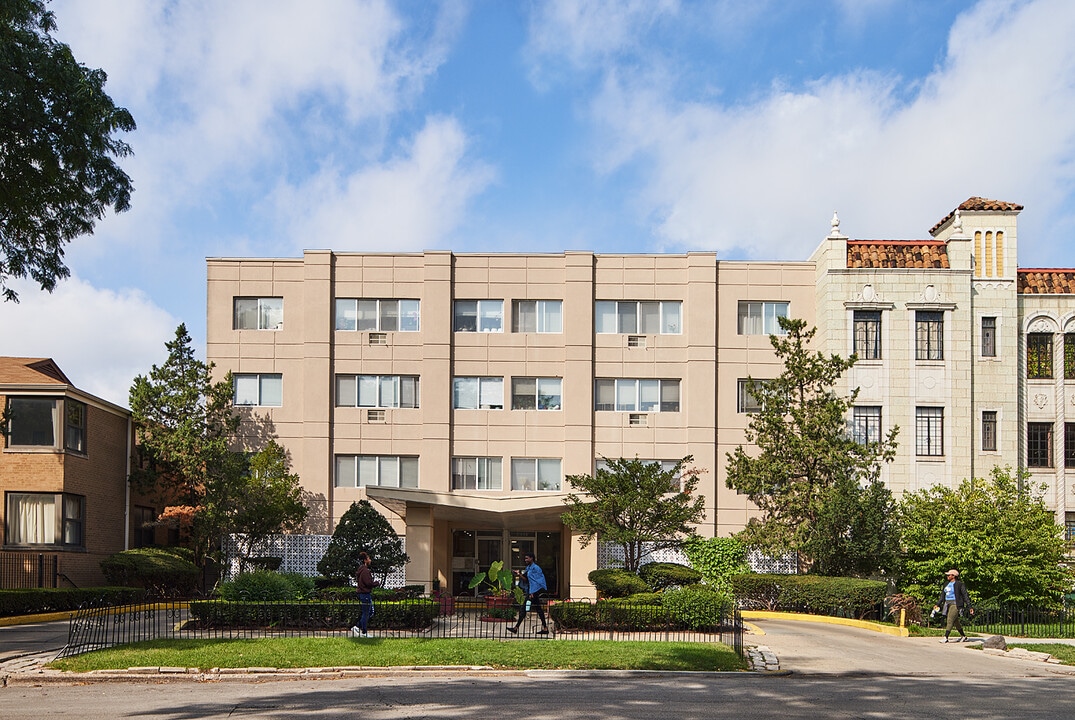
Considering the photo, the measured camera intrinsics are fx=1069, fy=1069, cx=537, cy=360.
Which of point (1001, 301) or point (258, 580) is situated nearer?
point (258, 580)

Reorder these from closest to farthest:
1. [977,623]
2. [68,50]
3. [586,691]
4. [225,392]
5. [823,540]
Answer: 1. [586,691]
2. [68,50]
3. [977,623]
4. [823,540]
5. [225,392]

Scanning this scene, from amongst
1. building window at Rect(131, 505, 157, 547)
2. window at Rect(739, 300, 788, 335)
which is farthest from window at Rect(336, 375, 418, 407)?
window at Rect(739, 300, 788, 335)

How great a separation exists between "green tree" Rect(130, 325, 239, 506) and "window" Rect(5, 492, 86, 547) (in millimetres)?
4448

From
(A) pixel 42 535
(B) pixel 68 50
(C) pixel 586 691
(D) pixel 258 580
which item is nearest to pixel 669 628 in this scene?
(C) pixel 586 691

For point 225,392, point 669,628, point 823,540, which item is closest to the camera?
point 669,628

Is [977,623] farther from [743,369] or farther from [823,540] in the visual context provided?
[743,369]

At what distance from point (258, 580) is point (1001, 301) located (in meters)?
29.4

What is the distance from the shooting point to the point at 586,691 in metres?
16.7

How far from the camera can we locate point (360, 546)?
32125mm

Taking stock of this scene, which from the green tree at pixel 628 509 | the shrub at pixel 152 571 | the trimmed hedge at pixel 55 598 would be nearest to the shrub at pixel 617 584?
the green tree at pixel 628 509

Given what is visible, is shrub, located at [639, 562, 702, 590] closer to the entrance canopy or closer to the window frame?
the entrance canopy

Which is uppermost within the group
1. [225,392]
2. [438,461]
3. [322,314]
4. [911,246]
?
[911,246]

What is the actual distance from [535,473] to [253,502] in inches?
421

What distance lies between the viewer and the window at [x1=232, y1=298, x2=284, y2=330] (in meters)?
42.5
